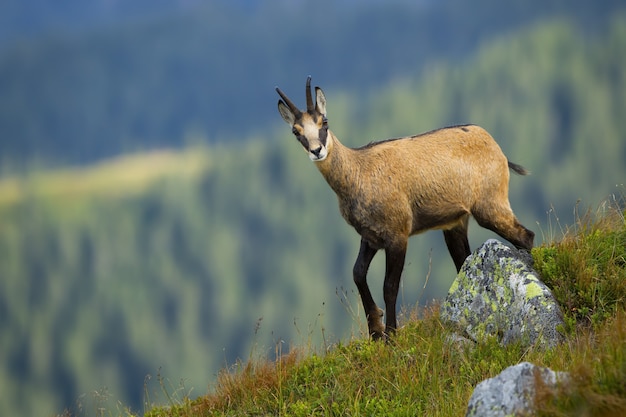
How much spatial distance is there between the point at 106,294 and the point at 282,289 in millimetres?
39990

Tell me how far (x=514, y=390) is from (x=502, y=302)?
11.1ft

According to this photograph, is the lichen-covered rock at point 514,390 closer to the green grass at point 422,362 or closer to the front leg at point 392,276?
the green grass at point 422,362

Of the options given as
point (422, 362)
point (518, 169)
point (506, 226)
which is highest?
point (518, 169)

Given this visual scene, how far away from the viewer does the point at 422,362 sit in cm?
975

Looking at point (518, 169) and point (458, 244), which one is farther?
point (518, 169)

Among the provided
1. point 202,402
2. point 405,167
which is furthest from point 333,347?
point 405,167

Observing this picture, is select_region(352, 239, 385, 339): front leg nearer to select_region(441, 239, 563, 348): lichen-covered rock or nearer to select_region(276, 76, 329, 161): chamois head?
select_region(441, 239, 563, 348): lichen-covered rock

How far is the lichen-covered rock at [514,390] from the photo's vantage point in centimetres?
660

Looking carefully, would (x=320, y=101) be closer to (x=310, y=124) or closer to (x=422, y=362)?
(x=310, y=124)

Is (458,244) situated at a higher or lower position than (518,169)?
lower

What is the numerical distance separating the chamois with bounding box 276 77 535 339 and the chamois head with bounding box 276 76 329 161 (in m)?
0.01

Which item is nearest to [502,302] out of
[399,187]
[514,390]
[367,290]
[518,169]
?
[367,290]

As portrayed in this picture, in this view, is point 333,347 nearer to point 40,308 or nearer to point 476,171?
point 476,171

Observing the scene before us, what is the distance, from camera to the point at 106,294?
18562 cm
